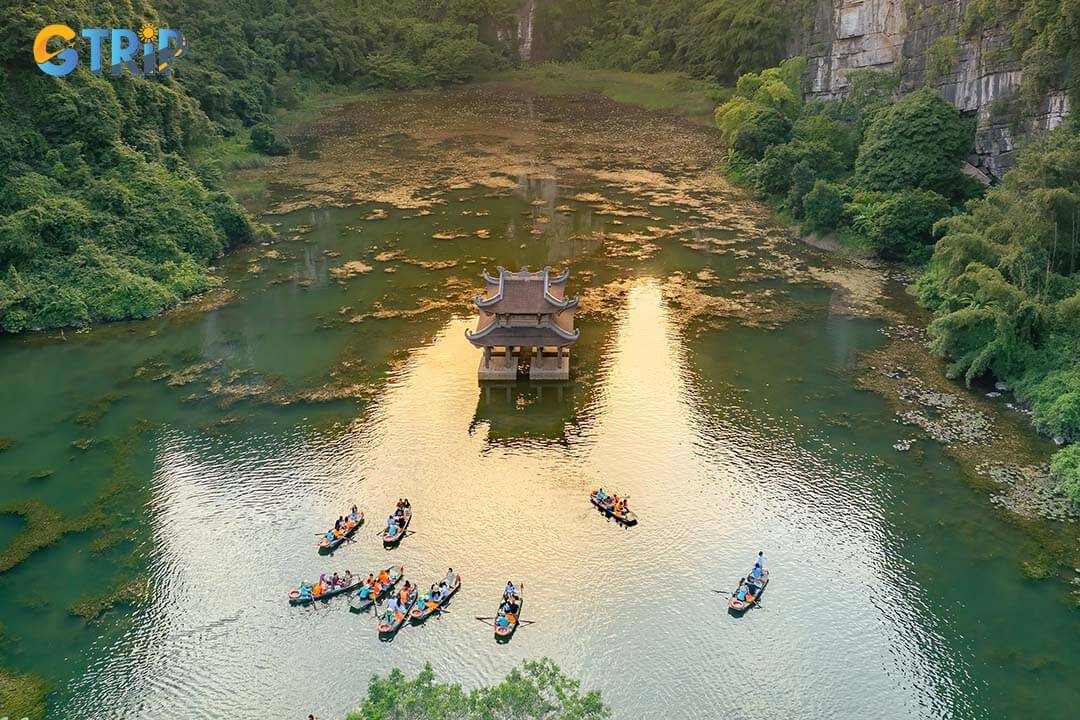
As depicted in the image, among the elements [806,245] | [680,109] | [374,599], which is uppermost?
[680,109]

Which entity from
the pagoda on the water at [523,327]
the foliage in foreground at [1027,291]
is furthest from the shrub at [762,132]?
the pagoda on the water at [523,327]

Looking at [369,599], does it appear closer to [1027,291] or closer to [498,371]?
[498,371]

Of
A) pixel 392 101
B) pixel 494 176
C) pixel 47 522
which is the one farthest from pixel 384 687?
pixel 392 101

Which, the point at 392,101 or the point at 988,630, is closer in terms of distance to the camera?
the point at 988,630

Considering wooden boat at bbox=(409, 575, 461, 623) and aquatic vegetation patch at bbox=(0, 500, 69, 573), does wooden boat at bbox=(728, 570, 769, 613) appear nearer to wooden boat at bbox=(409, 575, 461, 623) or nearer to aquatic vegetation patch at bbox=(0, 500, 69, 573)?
wooden boat at bbox=(409, 575, 461, 623)

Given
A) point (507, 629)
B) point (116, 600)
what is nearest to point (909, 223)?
point (507, 629)

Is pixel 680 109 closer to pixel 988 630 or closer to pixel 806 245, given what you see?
pixel 806 245

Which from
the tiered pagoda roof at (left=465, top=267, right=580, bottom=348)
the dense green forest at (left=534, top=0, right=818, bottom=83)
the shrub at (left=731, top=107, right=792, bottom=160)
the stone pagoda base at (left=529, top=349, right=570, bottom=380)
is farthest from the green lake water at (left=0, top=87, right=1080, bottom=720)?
the dense green forest at (left=534, top=0, right=818, bottom=83)
